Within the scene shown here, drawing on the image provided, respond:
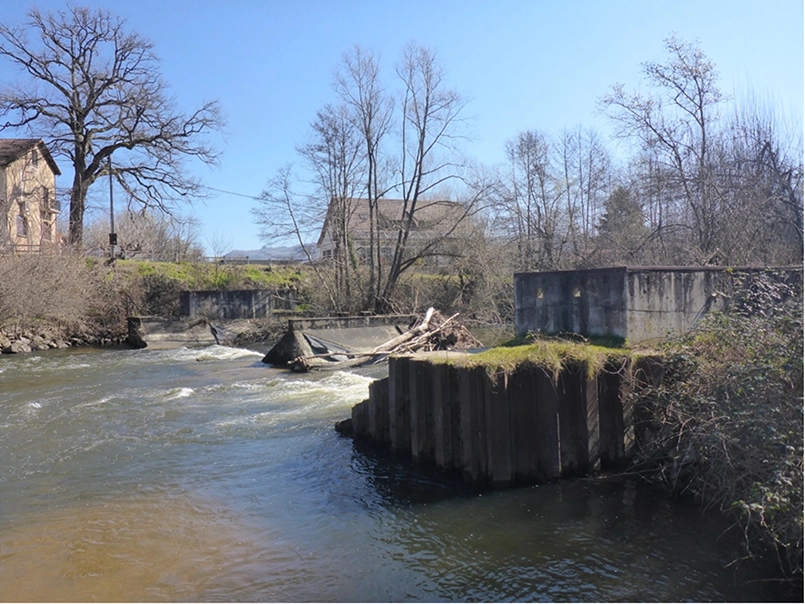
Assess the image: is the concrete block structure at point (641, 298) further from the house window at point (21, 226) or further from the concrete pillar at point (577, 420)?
the house window at point (21, 226)

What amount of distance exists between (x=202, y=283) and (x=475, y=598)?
1504 inches

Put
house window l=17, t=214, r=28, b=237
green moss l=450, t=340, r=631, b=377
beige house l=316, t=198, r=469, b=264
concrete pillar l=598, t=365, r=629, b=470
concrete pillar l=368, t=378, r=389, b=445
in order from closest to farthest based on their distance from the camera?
green moss l=450, t=340, r=631, b=377 < concrete pillar l=598, t=365, r=629, b=470 < concrete pillar l=368, t=378, r=389, b=445 < beige house l=316, t=198, r=469, b=264 < house window l=17, t=214, r=28, b=237

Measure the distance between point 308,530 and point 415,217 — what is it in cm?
2622

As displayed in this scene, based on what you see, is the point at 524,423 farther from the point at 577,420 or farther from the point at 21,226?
the point at 21,226

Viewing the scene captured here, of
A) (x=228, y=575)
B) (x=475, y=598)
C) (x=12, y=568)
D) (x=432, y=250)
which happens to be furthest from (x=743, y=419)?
(x=432, y=250)

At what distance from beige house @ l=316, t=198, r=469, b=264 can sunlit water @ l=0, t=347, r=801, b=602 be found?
67.4 feet

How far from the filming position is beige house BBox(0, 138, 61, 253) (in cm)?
3909

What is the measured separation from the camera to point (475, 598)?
237 inches


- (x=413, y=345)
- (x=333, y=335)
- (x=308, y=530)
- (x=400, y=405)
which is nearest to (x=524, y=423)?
(x=400, y=405)

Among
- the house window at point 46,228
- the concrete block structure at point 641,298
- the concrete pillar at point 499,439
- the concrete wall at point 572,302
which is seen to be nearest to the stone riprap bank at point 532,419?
the concrete pillar at point 499,439

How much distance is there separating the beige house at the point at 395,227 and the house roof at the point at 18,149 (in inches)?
780

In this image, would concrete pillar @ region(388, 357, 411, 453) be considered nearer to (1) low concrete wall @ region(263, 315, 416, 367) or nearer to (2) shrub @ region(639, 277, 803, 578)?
(2) shrub @ region(639, 277, 803, 578)

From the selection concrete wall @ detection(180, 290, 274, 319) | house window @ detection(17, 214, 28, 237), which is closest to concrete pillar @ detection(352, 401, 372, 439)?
concrete wall @ detection(180, 290, 274, 319)

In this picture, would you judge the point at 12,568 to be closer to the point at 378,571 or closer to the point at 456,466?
the point at 378,571
